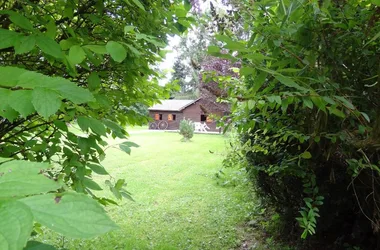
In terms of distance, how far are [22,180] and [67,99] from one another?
1.16 feet

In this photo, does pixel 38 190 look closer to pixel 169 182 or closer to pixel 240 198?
pixel 240 198

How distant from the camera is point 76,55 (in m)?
0.96

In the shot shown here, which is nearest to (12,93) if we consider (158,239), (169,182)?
(158,239)

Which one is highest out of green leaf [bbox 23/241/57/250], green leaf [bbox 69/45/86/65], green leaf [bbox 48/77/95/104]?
green leaf [bbox 69/45/86/65]

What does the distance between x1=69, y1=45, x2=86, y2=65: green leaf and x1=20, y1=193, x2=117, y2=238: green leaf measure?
70cm

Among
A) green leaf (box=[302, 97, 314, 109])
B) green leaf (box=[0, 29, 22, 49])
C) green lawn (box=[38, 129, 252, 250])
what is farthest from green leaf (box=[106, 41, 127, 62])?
green lawn (box=[38, 129, 252, 250])

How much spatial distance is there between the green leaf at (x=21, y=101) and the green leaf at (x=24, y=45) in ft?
1.31

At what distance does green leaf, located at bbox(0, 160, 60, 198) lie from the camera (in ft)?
1.18

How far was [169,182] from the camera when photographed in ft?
29.6

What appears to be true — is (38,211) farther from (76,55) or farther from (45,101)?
(76,55)

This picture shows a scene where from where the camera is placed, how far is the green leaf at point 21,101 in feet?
1.91

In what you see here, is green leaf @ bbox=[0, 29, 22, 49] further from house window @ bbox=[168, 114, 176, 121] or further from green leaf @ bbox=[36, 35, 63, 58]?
house window @ bbox=[168, 114, 176, 121]

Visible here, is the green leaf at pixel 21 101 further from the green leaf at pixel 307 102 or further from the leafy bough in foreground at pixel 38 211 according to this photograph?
the green leaf at pixel 307 102

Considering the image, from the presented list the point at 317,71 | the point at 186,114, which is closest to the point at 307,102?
the point at 317,71
